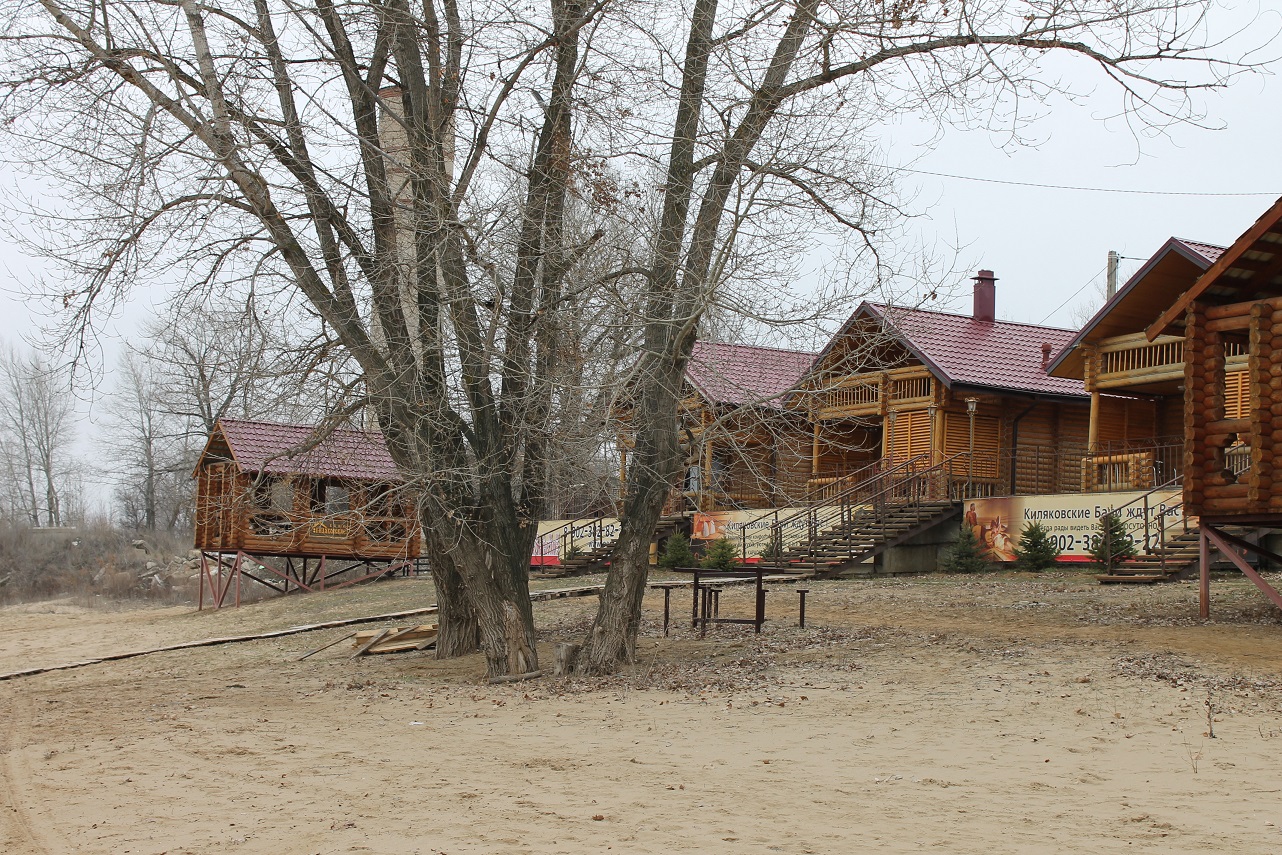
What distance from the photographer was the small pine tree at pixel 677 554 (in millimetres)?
30953

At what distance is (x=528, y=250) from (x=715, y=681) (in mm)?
5183

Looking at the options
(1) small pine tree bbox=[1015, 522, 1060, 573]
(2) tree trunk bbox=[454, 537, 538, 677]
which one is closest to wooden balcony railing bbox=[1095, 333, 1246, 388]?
(1) small pine tree bbox=[1015, 522, 1060, 573]

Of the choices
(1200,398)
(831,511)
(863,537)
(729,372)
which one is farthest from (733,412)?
(831,511)

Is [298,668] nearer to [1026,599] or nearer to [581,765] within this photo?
[581,765]

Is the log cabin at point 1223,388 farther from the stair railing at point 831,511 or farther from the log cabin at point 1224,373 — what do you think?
the stair railing at point 831,511

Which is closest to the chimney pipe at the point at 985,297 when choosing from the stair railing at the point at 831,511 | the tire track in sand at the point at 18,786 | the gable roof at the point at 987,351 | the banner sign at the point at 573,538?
the gable roof at the point at 987,351

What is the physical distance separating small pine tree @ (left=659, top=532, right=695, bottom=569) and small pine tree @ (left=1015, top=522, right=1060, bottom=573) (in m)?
8.74

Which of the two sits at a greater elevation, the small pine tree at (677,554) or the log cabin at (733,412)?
the log cabin at (733,412)

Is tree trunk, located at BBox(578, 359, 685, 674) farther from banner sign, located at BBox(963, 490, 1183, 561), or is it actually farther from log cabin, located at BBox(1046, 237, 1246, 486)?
log cabin, located at BBox(1046, 237, 1246, 486)

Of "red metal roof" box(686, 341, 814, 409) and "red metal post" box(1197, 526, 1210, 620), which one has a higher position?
"red metal roof" box(686, 341, 814, 409)

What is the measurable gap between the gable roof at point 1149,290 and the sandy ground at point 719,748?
895 cm

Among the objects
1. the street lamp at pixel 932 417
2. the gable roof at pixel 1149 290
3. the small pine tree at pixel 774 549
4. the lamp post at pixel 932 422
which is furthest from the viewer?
the street lamp at pixel 932 417

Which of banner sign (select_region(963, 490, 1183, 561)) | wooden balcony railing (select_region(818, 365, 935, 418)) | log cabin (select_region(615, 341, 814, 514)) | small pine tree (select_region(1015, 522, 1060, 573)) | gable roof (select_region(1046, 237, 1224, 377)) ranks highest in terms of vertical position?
gable roof (select_region(1046, 237, 1224, 377))

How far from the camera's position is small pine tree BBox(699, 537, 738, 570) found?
2919 centimetres
